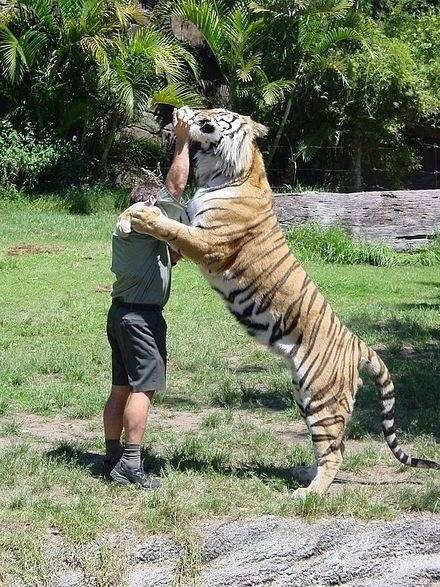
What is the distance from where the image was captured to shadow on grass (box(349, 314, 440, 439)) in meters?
6.77

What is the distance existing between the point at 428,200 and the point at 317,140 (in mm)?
6175

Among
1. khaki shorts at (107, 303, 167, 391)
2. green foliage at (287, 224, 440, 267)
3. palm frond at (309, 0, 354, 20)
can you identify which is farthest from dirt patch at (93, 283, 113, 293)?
palm frond at (309, 0, 354, 20)

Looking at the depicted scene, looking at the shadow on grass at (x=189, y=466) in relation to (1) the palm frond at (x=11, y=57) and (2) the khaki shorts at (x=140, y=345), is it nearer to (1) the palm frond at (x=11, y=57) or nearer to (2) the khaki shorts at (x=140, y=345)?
(2) the khaki shorts at (x=140, y=345)

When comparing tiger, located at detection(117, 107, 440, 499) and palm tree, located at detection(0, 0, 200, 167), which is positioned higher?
palm tree, located at detection(0, 0, 200, 167)

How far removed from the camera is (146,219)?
17.1ft

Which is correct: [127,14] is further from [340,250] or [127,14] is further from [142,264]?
[142,264]

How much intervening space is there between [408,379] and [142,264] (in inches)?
128

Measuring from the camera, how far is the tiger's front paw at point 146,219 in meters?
5.20

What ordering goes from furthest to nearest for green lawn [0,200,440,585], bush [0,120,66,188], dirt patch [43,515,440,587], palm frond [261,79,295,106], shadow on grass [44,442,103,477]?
palm frond [261,79,295,106], bush [0,120,66,188], shadow on grass [44,442,103,477], green lawn [0,200,440,585], dirt patch [43,515,440,587]

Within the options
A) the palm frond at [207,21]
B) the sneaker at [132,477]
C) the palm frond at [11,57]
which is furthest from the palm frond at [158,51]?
the sneaker at [132,477]

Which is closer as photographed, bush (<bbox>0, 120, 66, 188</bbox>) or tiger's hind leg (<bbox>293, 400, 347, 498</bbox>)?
tiger's hind leg (<bbox>293, 400, 347, 498</bbox>)

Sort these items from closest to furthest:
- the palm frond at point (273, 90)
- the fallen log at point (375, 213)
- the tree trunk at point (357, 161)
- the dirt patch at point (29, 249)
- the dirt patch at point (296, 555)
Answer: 1. the dirt patch at point (296, 555)
2. the dirt patch at point (29, 249)
3. the fallen log at point (375, 213)
4. the palm frond at point (273, 90)
5. the tree trunk at point (357, 161)

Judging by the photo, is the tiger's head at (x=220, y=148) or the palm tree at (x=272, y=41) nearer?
the tiger's head at (x=220, y=148)

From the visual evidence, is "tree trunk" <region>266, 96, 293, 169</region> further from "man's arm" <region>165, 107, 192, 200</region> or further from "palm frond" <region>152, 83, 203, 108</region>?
"man's arm" <region>165, 107, 192, 200</region>
